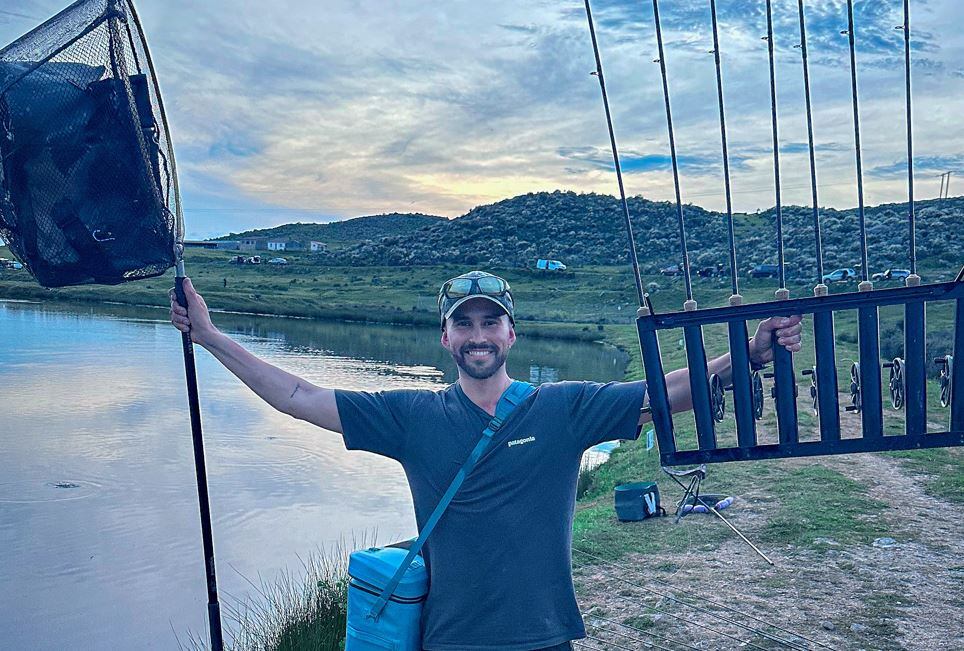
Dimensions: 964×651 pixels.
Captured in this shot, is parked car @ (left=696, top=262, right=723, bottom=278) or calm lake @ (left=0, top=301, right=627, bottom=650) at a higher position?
parked car @ (left=696, top=262, right=723, bottom=278)

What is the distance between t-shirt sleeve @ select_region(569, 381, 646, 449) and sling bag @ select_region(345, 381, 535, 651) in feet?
0.63

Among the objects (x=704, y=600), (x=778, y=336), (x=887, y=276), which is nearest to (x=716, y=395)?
(x=778, y=336)

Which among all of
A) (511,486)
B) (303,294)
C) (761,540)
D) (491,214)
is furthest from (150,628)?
(491,214)

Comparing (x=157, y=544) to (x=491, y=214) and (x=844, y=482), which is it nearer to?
(x=844, y=482)

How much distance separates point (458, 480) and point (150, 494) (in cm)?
1285

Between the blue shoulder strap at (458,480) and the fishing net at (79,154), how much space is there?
161cm

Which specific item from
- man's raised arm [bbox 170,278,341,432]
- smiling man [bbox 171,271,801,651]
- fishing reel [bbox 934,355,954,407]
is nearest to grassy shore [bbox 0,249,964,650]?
fishing reel [bbox 934,355,954,407]

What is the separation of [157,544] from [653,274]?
173ft

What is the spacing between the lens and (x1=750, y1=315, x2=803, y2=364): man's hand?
2.96 meters

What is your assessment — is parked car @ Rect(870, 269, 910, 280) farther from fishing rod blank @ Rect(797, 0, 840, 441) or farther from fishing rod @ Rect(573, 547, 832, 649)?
fishing rod blank @ Rect(797, 0, 840, 441)

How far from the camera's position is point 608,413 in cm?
319

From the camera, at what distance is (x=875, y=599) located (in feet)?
21.1

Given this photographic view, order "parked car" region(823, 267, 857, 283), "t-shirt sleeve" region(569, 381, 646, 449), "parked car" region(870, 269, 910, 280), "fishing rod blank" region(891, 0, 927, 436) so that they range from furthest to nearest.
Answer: "parked car" region(870, 269, 910, 280) < "parked car" region(823, 267, 857, 283) < "t-shirt sleeve" region(569, 381, 646, 449) < "fishing rod blank" region(891, 0, 927, 436)

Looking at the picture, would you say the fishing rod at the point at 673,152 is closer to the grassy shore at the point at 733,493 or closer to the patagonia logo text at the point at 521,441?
the patagonia logo text at the point at 521,441
